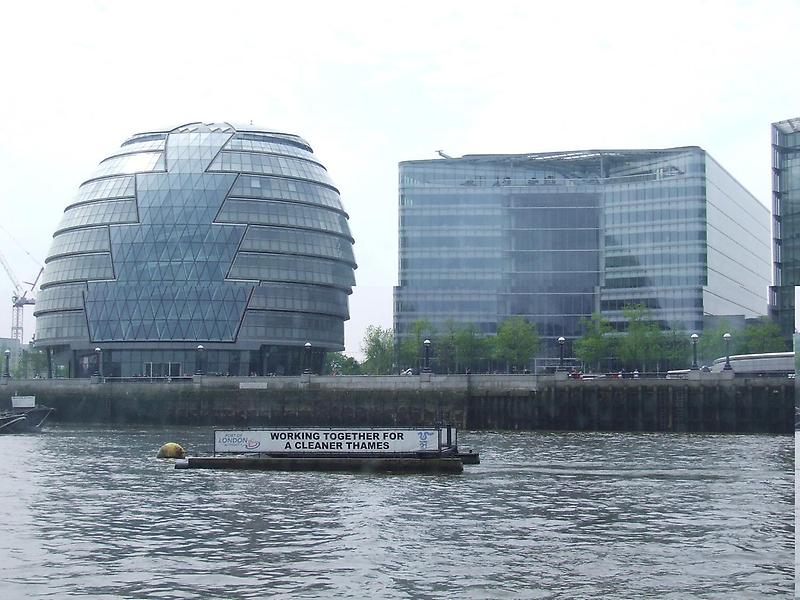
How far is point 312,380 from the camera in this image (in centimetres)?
11362

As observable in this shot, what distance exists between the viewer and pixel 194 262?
159500 mm

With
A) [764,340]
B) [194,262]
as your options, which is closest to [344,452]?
[764,340]

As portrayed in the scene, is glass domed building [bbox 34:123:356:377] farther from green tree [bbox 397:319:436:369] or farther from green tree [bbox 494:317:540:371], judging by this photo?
green tree [bbox 494:317:540:371]

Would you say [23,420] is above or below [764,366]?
below

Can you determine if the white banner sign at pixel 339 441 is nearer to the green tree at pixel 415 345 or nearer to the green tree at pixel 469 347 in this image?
the green tree at pixel 469 347

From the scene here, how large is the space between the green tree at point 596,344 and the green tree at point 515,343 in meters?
6.09

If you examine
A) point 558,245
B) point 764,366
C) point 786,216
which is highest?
point 558,245

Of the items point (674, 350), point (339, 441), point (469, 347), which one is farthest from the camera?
point (469, 347)

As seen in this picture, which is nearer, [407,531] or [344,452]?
[407,531]

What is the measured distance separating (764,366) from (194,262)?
77295mm

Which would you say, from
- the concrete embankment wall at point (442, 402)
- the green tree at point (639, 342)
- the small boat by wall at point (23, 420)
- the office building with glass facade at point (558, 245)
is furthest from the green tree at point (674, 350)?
the small boat by wall at point (23, 420)

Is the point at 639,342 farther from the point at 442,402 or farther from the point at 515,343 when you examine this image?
the point at 442,402

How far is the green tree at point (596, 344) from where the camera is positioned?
493ft

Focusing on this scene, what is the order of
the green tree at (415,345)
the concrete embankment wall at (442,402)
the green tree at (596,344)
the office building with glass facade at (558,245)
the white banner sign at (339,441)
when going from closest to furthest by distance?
the white banner sign at (339,441) < the concrete embankment wall at (442,402) < the green tree at (596,344) < the green tree at (415,345) < the office building with glass facade at (558,245)
